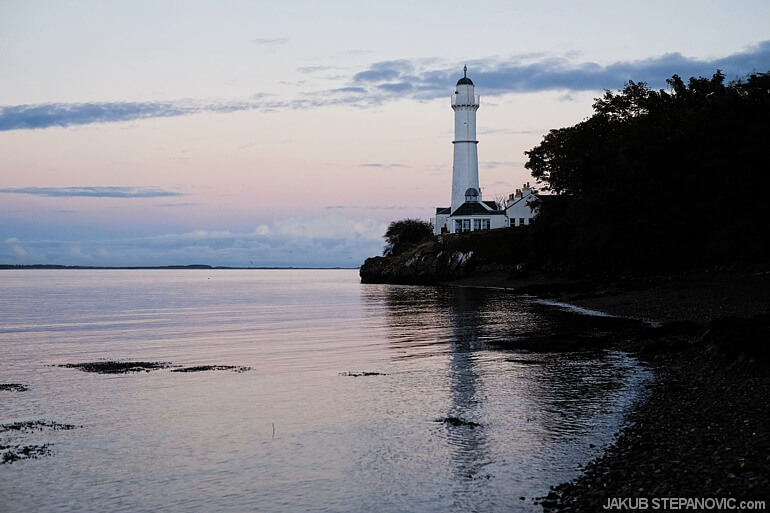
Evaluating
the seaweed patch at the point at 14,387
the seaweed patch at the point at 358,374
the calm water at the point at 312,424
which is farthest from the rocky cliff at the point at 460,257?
the seaweed patch at the point at 14,387

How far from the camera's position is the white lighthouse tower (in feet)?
368

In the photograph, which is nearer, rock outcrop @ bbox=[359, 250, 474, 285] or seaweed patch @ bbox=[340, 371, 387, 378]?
seaweed patch @ bbox=[340, 371, 387, 378]

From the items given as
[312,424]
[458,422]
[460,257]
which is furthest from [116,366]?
[460,257]

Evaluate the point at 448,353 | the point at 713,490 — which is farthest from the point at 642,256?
the point at 713,490

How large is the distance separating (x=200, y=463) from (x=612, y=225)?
56.9 meters

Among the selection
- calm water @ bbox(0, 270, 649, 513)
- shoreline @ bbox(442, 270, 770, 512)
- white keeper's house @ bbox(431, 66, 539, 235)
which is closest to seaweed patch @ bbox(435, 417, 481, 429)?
calm water @ bbox(0, 270, 649, 513)

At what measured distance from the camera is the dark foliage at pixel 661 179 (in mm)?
45469

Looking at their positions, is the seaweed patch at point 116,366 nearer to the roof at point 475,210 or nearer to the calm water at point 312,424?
the calm water at point 312,424

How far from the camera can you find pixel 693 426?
1505cm

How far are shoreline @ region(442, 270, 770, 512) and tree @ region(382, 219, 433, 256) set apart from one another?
309 ft

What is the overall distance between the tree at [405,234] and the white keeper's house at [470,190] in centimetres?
1440

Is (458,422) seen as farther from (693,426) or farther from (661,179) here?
(661,179)

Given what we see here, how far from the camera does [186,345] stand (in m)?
36.1

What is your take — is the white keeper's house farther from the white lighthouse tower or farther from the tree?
the tree
